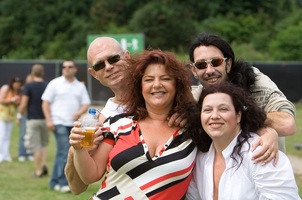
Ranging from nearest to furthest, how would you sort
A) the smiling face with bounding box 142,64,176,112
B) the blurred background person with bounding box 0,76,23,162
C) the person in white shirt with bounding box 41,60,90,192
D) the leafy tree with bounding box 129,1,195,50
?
1. the smiling face with bounding box 142,64,176,112
2. the person in white shirt with bounding box 41,60,90,192
3. the blurred background person with bounding box 0,76,23,162
4. the leafy tree with bounding box 129,1,195,50

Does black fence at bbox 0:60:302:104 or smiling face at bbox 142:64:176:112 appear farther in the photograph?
black fence at bbox 0:60:302:104

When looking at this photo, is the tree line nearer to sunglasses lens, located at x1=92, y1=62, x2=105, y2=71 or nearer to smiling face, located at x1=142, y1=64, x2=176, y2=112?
sunglasses lens, located at x1=92, y1=62, x2=105, y2=71

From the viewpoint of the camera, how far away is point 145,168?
3.68m

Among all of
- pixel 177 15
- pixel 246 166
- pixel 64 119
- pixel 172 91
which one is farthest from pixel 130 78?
pixel 177 15

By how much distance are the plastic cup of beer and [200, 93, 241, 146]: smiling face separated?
23.9 inches

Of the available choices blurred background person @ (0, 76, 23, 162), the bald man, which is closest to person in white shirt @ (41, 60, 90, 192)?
blurred background person @ (0, 76, 23, 162)

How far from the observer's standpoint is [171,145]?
3.75m

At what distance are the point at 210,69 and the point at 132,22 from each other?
4345cm

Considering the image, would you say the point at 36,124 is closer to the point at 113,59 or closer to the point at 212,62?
the point at 113,59

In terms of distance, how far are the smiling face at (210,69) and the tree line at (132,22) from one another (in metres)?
38.1

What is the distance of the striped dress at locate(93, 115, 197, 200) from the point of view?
366cm

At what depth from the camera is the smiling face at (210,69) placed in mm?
4016

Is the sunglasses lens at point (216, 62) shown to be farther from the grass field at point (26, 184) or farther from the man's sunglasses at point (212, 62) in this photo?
the grass field at point (26, 184)

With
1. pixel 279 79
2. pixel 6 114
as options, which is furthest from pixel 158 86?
pixel 279 79
